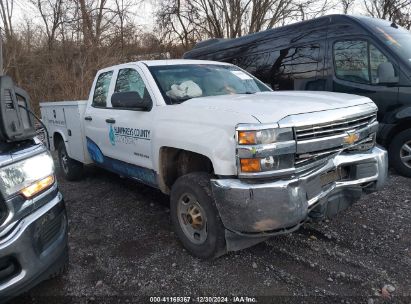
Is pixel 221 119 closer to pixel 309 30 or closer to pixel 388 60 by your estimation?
pixel 388 60

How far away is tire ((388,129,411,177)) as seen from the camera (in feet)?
16.5

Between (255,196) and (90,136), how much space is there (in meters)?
3.26

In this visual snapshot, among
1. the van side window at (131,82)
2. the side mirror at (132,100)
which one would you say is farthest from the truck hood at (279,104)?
the van side window at (131,82)

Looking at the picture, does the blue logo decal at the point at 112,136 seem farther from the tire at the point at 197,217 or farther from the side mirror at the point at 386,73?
the side mirror at the point at 386,73

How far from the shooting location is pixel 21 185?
2166 mm

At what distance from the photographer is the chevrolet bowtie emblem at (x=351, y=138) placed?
9.58ft

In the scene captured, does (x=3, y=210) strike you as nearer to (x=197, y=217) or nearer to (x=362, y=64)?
(x=197, y=217)

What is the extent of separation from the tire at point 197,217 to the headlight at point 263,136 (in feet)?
1.99

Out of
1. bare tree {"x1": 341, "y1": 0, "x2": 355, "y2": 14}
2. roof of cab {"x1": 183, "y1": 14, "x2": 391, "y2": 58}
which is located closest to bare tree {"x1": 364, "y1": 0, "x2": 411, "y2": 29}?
bare tree {"x1": 341, "y1": 0, "x2": 355, "y2": 14}

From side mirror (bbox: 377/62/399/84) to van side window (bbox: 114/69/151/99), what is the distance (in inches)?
140

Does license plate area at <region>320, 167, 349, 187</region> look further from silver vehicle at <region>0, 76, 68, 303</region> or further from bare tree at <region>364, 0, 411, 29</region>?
bare tree at <region>364, 0, 411, 29</region>

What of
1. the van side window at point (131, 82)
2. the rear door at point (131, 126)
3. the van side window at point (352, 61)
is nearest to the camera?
the rear door at point (131, 126)

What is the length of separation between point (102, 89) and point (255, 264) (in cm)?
322

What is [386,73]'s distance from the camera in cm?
511
